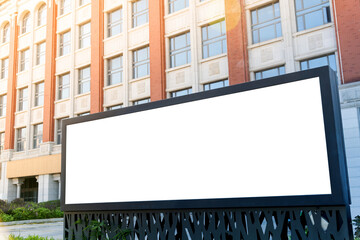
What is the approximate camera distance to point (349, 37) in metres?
17.3

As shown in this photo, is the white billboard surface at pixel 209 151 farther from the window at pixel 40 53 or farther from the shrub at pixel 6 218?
the window at pixel 40 53

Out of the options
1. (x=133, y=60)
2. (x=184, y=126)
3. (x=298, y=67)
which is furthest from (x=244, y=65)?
(x=184, y=126)

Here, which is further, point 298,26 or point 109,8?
point 109,8

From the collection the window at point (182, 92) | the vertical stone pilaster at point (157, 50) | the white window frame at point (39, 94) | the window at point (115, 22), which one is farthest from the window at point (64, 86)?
the window at point (182, 92)

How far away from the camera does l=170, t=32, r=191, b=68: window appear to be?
23438 millimetres

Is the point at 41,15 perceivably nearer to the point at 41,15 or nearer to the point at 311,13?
the point at 41,15

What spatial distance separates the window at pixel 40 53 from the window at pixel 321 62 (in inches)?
882

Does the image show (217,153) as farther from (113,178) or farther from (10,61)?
(10,61)

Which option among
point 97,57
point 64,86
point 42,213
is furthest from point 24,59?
point 42,213

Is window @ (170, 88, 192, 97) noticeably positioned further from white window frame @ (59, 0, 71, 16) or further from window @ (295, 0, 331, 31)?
white window frame @ (59, 0, 71, 16)

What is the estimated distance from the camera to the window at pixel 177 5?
24.0 metres

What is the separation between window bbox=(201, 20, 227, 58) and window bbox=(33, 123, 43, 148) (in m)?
16.5

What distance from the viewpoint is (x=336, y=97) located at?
6.14m

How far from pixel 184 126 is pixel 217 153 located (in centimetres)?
90
